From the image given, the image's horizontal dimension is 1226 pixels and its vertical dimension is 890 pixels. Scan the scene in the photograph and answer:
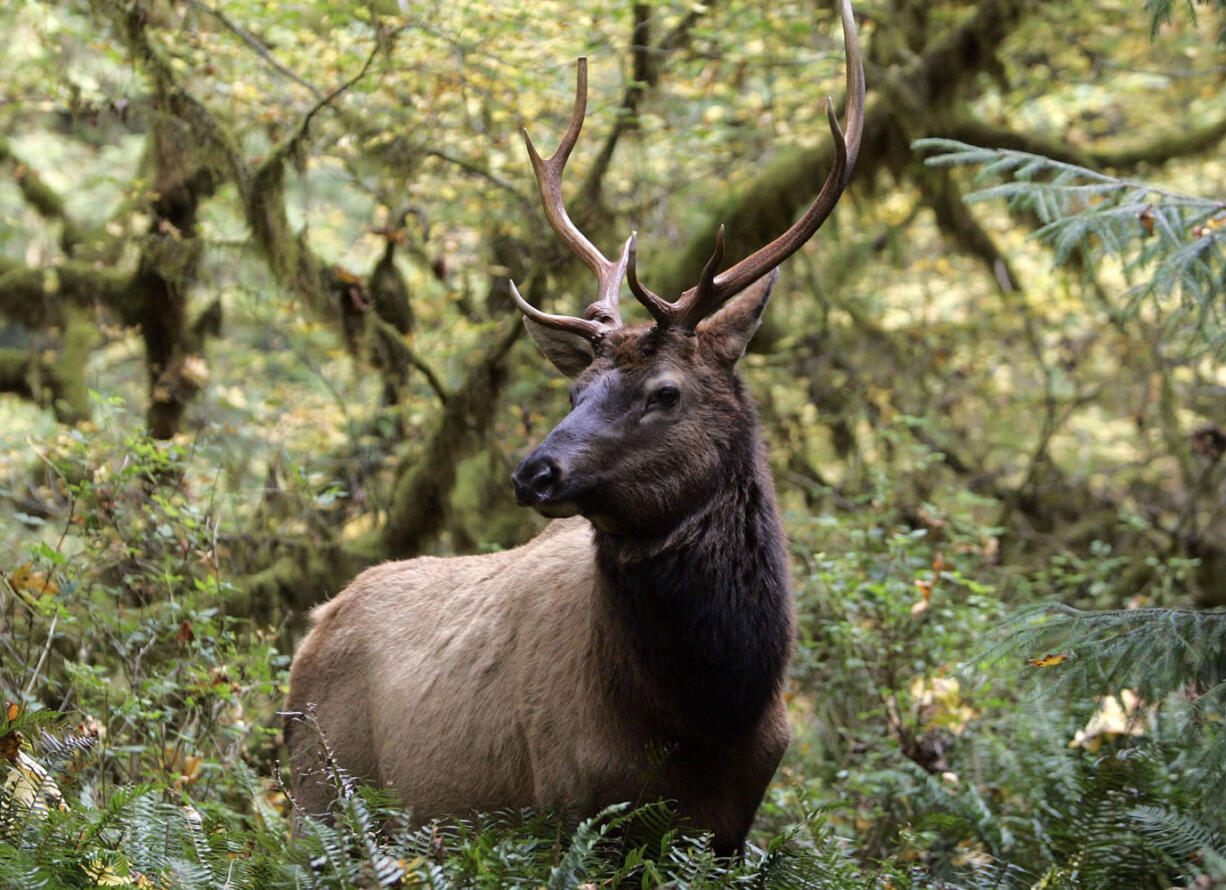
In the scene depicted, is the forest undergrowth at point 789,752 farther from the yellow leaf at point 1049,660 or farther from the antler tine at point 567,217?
the antler tine at point 567,217

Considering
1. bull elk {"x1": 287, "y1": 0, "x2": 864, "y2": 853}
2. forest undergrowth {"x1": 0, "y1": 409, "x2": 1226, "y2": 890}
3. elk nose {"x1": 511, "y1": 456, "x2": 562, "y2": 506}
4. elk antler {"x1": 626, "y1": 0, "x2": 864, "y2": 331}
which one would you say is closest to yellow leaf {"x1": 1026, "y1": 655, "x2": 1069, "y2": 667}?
forest undergrowth {"x1": 0, "y1": 409, "x2": 1226, "y2": 890}

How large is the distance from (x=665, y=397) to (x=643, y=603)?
3.00 ft

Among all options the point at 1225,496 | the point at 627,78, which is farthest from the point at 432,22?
the point at 1225,496

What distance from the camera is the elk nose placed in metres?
4.91

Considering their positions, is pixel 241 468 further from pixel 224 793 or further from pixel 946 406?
pixel 946 406

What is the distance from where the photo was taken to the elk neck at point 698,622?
5230mm

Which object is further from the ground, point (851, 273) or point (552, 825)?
point (851, 273)

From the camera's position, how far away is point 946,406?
14906 mm

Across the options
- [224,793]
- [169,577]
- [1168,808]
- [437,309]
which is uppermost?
[437,309]

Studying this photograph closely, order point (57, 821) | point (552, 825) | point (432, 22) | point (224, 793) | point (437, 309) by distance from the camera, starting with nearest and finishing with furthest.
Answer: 1. point (57, 821)
2. point (552, 825)
3. point (224, 793)
4. point (432, 22)
5. point (437, 309)

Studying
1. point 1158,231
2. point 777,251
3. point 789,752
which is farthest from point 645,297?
point 789,752

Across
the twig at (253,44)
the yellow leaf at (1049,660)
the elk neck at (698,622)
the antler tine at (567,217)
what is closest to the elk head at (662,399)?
the elk neck at (698,622)

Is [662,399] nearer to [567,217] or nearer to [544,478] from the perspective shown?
[544,478]

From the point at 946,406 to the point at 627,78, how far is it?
19.8ft
